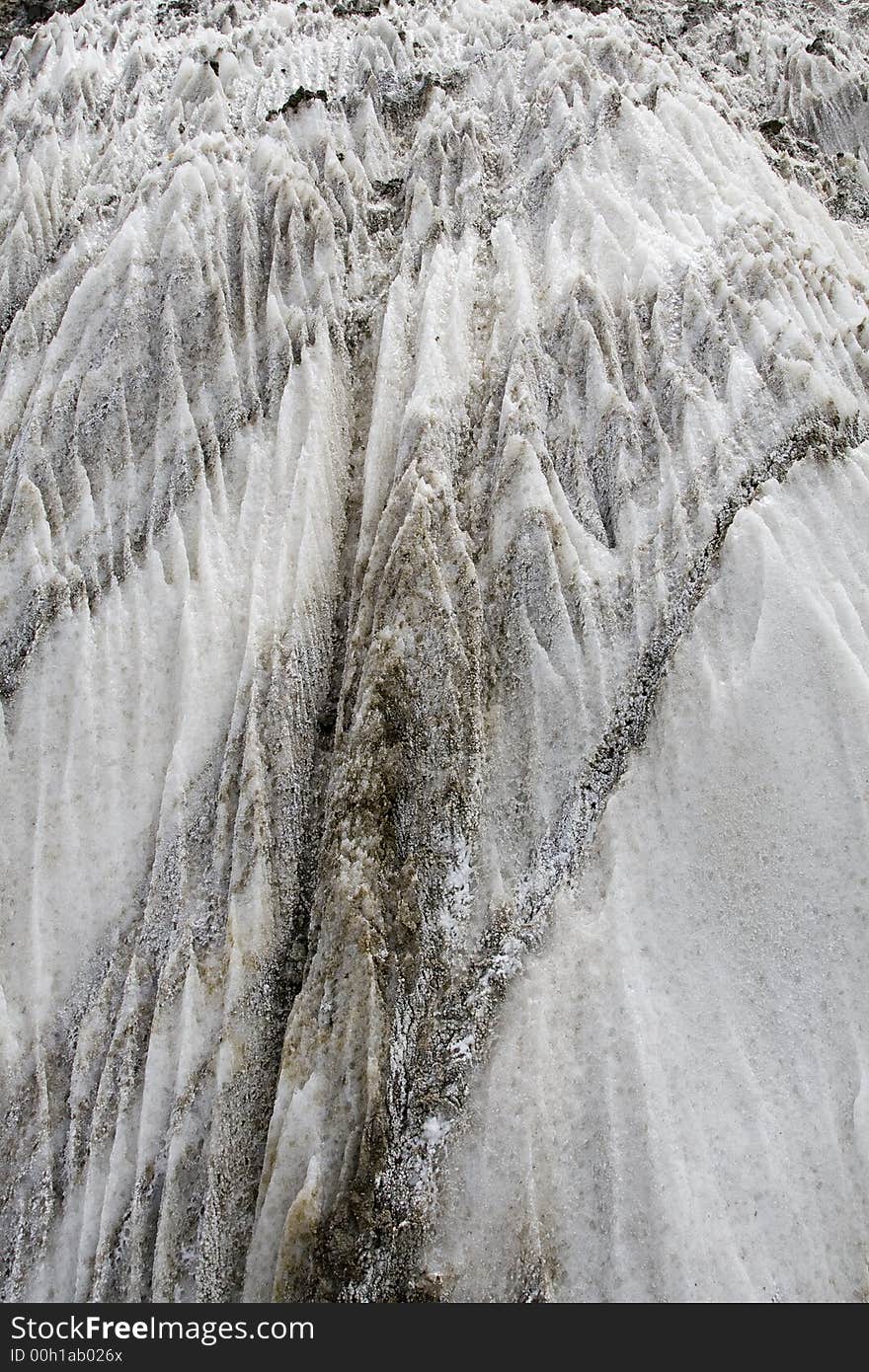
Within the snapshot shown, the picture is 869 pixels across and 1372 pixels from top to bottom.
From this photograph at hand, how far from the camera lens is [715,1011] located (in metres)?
9.27

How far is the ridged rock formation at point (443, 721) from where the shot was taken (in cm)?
880

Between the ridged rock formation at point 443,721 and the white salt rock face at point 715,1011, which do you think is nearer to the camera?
the white salt rock face at point 715,1011

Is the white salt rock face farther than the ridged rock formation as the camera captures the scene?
No

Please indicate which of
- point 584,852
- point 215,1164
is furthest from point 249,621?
point 215,1164

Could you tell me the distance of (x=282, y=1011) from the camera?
32.7 feet

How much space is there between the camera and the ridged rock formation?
347 inches

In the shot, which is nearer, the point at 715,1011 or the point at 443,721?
the point at 715,1011

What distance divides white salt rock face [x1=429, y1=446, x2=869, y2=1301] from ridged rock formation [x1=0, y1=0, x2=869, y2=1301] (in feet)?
0.13

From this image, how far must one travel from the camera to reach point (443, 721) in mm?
10625

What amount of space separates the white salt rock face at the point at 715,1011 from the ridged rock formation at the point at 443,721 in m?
0.04

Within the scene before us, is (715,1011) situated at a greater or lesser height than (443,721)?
greater

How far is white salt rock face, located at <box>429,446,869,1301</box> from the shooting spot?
27.6 ft

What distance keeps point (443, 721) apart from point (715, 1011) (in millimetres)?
4474

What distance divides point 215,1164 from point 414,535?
768 centimetres
